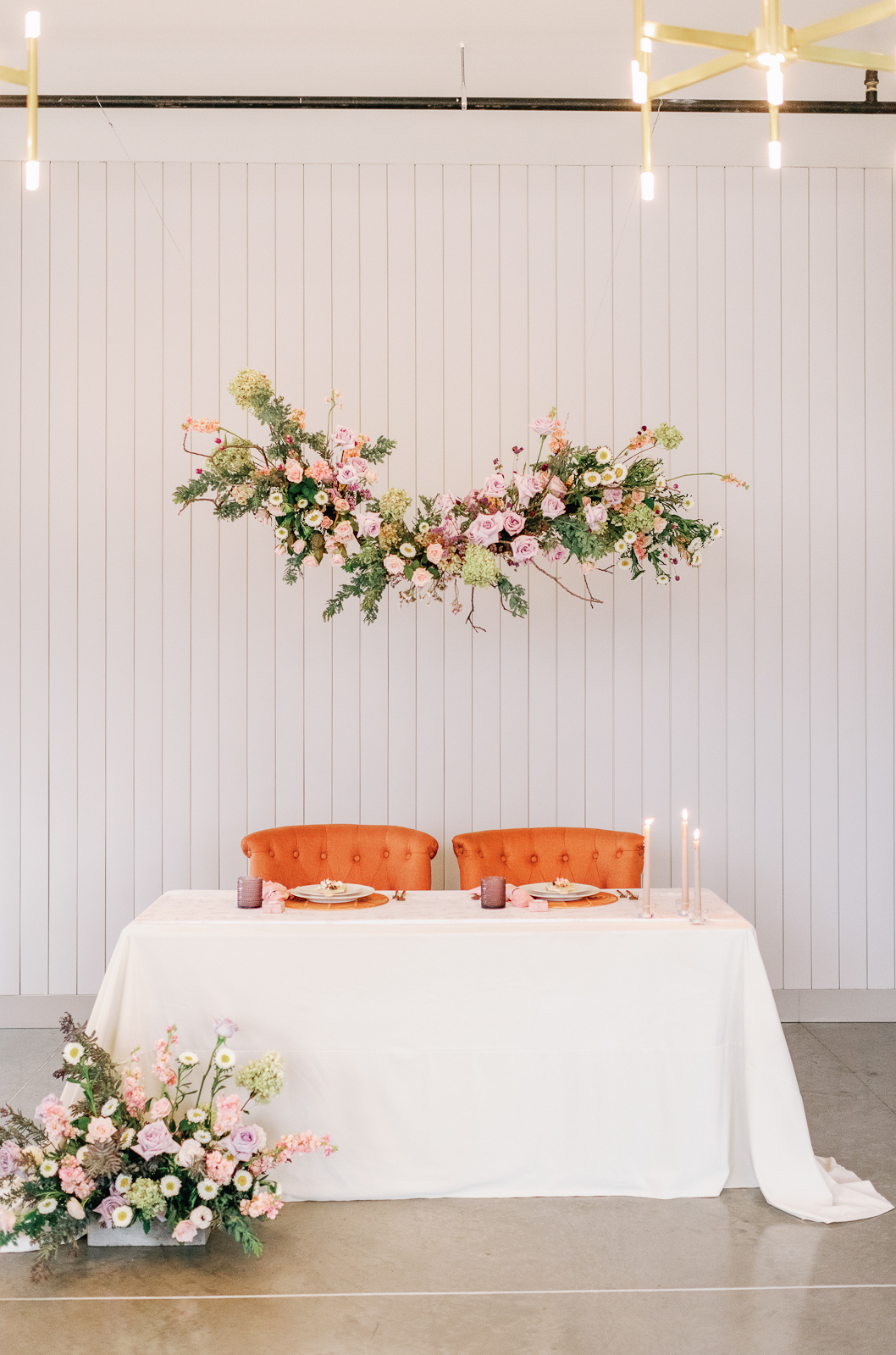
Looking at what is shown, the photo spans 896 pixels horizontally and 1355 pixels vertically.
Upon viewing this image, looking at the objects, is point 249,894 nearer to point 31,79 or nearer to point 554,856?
point 554,856

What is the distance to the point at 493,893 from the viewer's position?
3.12 metres

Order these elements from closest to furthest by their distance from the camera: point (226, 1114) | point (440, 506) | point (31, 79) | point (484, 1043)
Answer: point (31, 79)
point (226, 1114)
point (484, 1043)
point (440, 506)

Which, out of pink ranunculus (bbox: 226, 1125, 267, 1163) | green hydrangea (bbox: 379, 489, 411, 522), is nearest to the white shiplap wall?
green hydrangea (bbox: 379, 489, 411, 522)

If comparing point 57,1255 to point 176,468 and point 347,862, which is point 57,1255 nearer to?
point 347,862

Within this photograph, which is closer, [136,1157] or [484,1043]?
[136,1157]

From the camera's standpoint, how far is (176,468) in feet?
14.5

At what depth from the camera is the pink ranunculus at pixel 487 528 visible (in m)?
3.25

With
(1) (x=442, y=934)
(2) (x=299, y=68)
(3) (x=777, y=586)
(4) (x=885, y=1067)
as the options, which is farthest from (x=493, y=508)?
(4) (x=885, y=1067)

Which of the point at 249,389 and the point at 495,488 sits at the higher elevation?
the point at 249,389

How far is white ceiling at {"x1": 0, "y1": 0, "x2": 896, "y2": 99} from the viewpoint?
376 cm

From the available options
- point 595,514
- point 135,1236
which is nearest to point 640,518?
point 595,514

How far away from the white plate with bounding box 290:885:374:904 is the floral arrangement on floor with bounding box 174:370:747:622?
0.98 meters

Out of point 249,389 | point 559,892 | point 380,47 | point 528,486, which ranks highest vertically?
point 380,47

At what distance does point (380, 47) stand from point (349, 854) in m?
3.04
